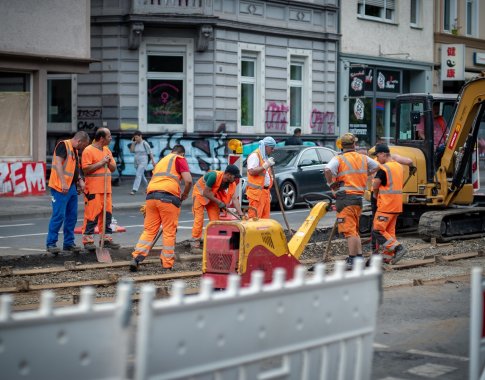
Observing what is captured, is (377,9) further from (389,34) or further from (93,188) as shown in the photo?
(93,188)

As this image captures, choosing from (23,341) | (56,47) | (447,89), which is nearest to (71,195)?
(23,341)

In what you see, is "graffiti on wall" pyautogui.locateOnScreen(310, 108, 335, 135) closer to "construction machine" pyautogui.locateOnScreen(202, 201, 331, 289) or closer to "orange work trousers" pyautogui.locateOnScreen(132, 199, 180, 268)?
"orange work trousers" pyautogui.locateOnScreen(132, 199, 180, 268)

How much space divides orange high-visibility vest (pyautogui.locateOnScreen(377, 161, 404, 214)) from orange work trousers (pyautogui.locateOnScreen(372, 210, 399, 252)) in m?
0.09

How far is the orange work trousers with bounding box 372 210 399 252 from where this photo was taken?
46.1ft

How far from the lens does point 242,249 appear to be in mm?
10234

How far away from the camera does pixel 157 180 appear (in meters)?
12.8

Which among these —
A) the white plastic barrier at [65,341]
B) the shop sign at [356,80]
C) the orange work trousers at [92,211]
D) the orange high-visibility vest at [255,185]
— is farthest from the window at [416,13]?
the white plastic barrier at [65,341]

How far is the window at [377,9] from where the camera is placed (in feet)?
119

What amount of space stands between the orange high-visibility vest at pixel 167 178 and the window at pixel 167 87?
1680 cm

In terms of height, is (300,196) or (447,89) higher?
(447,89)

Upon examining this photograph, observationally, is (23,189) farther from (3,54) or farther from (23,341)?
(23,341)

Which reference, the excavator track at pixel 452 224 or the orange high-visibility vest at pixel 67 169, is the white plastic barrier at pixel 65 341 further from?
the excavator track at pixel 452 224

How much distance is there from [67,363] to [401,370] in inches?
169

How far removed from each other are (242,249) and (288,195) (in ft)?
45.2
